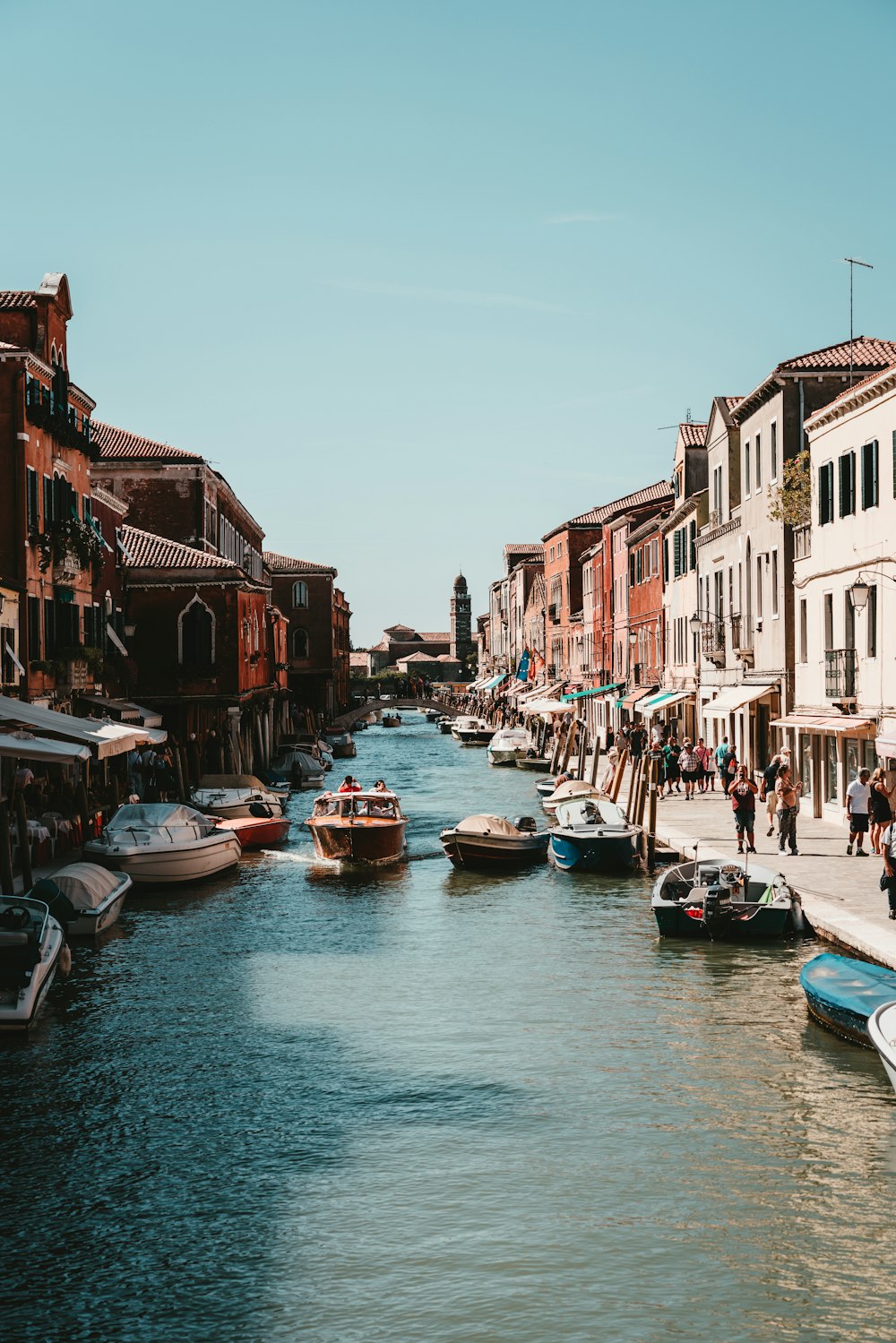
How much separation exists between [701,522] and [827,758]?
1605cm

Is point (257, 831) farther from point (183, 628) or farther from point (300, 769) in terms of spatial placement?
point (300, 769)

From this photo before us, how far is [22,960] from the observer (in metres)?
16.1

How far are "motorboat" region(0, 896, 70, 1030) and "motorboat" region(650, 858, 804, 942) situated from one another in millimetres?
9385

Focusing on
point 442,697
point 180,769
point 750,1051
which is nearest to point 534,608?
point 442,697

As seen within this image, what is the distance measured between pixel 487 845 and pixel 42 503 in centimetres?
1254

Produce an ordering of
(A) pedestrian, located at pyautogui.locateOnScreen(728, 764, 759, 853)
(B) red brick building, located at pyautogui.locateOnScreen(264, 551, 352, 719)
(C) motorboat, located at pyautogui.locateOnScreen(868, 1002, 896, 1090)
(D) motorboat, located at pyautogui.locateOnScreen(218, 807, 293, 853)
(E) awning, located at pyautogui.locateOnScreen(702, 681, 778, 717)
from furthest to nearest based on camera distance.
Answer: (B) red brick building, located at pyautogui.locateOnScreen(264, 551, 352, 719)
(E) awning, located at pyautogui.locateOnScreen(702, 681, 778, 717)
(D) motorboat, located at pyautogui.locateOnScreen(218, 807, 293, 853)
(A) pedestrian, located at pyautogui.locateOnScreen(728, 764, 759, 853)
(C) motorboat, located at pyautogui.locateOnScreen(868, 1002, 896, 1090)

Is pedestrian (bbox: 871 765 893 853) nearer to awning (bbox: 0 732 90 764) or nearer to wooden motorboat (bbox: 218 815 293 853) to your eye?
awning (bbox: 0 732 90 764)

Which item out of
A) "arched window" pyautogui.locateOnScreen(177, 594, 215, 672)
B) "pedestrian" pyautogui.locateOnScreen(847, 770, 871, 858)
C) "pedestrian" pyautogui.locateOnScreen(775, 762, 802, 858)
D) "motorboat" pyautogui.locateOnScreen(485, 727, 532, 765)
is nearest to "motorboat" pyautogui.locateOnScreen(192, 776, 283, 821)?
"arched window" pyautogui.locateOnScreen(177, 594, 215, 672)

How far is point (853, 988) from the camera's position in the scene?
1523 cm

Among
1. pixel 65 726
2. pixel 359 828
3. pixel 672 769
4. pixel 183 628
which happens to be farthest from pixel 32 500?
pixel 672 769

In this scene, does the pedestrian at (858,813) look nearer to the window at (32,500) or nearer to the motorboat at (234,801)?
the motorboat at (234,801)

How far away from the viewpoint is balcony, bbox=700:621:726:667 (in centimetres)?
3928

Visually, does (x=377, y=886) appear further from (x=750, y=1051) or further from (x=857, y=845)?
(x=750, y=1051)

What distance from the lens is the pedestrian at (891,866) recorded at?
18172 millimetres
